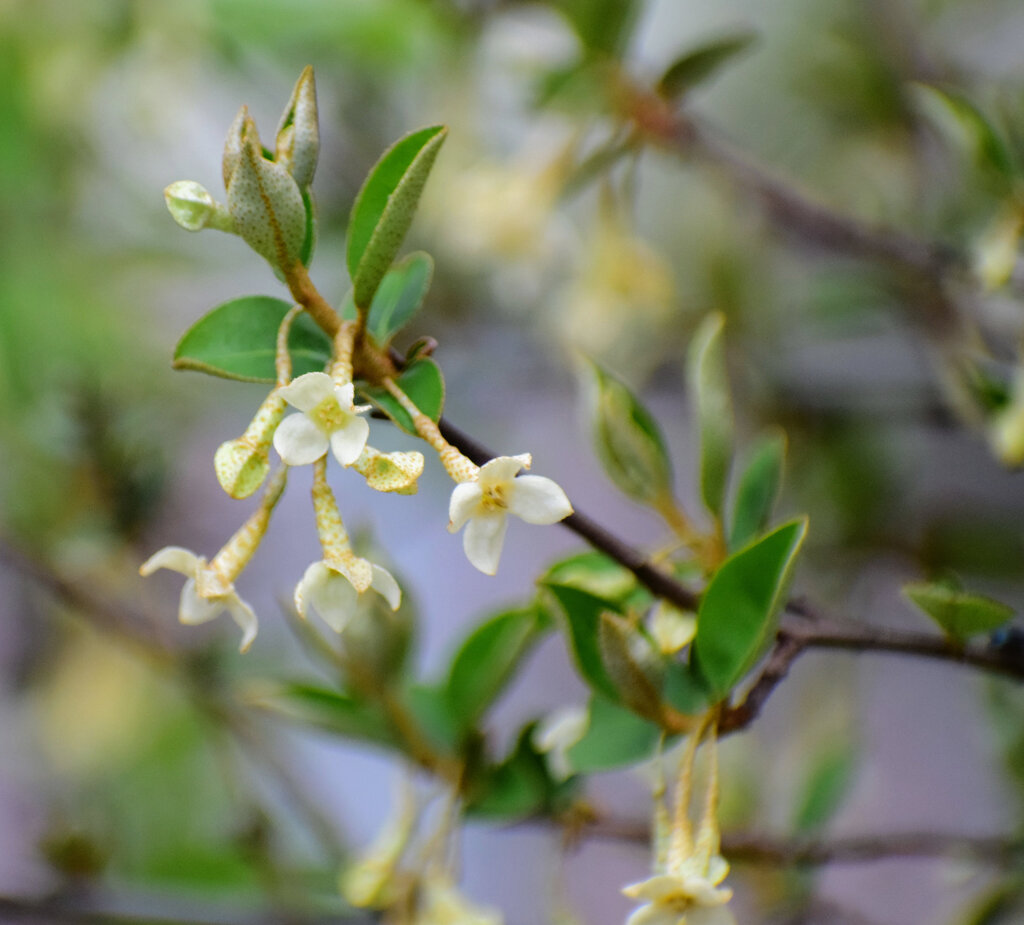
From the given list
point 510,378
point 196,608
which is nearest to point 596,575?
point 196,608

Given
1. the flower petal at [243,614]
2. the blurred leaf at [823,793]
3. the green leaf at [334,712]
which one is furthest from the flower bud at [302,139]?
the blurred leaf at [823,793]

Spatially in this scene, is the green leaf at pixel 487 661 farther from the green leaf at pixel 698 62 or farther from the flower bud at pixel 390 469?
the green leaf at pixel 698 62

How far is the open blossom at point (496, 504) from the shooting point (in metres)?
0.25

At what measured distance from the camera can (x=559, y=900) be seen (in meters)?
0.44

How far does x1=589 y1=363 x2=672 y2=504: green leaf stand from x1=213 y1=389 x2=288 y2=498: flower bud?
0.43ft

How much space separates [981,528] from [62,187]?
0.96 m

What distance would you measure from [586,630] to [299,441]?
0.12 m

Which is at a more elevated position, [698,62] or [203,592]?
[698,62]

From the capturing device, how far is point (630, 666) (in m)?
0.29

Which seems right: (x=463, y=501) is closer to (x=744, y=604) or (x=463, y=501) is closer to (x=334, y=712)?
(x=744, y=604)

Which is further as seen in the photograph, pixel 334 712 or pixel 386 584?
Answer: pixel 334 712

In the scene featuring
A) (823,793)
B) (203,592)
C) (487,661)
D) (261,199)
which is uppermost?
(261,199)

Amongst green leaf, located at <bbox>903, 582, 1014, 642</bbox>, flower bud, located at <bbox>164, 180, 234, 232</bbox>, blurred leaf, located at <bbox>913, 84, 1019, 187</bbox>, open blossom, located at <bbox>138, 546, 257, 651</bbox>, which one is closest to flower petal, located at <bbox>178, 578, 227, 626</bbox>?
open blossom, located at <bbox>138, 546, 257, 651</bbox>

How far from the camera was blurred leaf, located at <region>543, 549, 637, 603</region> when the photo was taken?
0.35m
